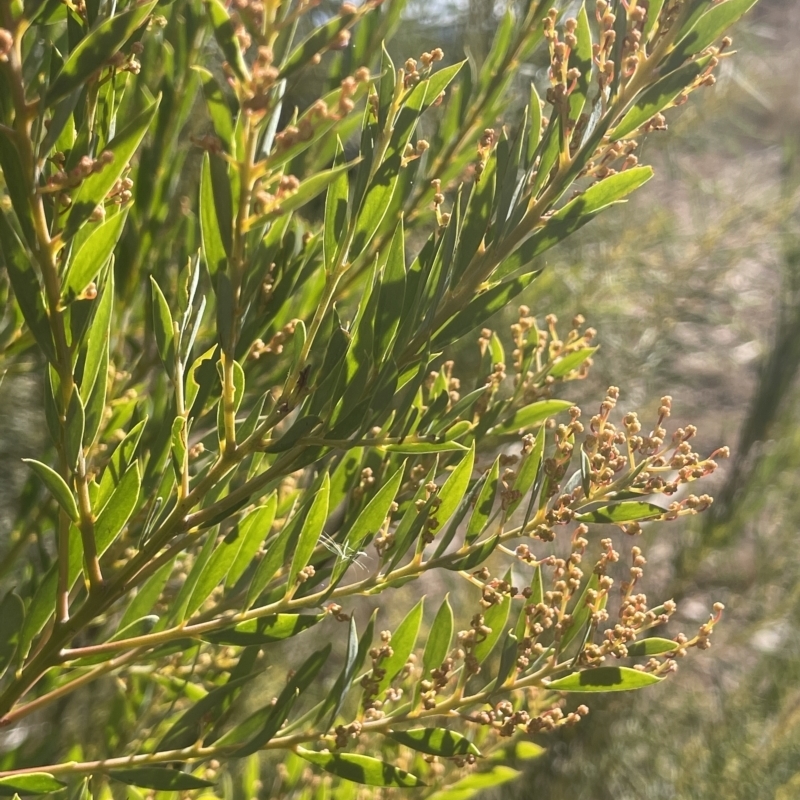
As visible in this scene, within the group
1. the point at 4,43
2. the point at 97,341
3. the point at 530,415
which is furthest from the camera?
the point at 530,415

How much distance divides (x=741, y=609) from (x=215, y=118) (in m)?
1.29

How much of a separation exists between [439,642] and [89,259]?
0.84ft

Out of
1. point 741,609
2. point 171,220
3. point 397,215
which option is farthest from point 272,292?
point 741,609

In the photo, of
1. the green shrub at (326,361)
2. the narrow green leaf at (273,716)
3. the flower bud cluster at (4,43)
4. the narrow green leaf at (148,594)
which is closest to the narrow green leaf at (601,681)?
the green shrub at (326,361)


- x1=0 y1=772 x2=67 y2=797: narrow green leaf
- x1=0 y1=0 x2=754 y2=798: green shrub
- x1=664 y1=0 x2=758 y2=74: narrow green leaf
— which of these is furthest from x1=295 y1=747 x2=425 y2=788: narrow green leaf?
x1=664 y1=0 x2=758 y2=74: narrow green leaf

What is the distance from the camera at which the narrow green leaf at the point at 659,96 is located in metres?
0.29

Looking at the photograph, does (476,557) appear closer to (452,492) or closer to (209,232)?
(452,492)

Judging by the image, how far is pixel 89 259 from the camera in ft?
0.87

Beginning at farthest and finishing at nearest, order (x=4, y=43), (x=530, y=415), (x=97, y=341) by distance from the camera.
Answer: (x=530, y=415) → (x=97, y=341) → (x=4, y=43)

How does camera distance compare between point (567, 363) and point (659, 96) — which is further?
point (567, 363)

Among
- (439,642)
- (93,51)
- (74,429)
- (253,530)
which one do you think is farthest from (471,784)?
(93,51)

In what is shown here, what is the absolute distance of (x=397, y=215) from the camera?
1.16 feet

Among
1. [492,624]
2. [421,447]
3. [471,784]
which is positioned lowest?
[471,784]

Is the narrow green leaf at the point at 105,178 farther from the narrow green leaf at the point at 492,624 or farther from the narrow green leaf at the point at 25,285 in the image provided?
the narrow green leaf at the point at 492,624
